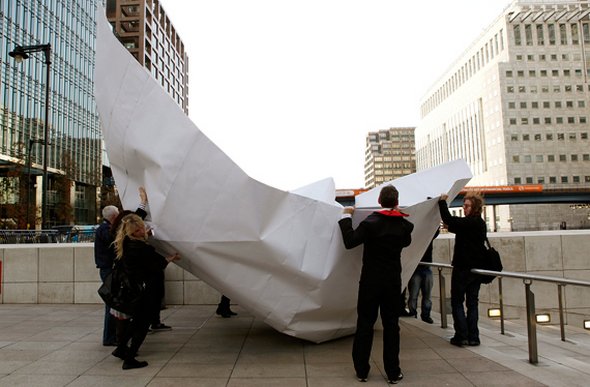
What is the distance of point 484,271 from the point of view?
540cm

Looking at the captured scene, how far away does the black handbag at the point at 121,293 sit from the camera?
477 cm

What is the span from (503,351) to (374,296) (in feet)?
7.54

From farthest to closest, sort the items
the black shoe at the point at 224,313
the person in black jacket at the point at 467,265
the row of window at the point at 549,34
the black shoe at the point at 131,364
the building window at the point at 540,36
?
the building window at the point at 540,36
the row of window at the point at 549,34
the black shoe at the point at 224,313
the person in black jacket at the point at 467,265
the black shoe at the point at 131,364

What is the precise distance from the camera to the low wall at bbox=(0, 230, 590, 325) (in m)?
8.94

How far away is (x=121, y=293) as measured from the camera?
4.80m

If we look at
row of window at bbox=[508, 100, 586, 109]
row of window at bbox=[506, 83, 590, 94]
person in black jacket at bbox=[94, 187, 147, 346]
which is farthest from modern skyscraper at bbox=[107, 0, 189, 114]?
row of window at bbox=[506, 83, 590, 94]

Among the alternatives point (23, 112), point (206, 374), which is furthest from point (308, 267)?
point (23, 112)

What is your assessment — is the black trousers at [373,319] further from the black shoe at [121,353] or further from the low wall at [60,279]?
the low wall at [60,279]

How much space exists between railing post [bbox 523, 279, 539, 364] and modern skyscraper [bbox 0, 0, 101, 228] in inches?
1014

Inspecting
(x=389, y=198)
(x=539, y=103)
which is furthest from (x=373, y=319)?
(x=539, y=103)

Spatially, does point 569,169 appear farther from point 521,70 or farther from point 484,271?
point 484,271

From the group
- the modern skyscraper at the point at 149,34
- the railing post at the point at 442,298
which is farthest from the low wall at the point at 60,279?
the modern skyscraper at the point at 149,34

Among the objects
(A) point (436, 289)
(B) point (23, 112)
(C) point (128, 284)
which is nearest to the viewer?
(C) point (128, 284)

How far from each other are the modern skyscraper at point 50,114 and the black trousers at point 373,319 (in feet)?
82.3
